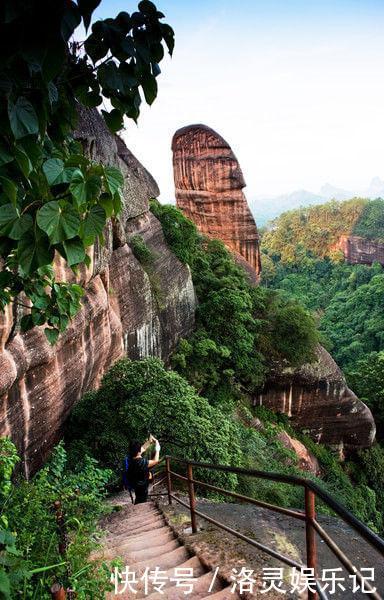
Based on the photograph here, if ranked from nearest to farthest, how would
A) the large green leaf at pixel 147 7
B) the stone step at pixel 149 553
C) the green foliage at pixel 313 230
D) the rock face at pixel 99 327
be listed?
the large green leaf at pixel 147 7
the stone step at pixel 149 553
the rock face at pixel 99 327
the green foliage at pixel 313 230

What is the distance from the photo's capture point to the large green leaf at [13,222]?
129 centimetres

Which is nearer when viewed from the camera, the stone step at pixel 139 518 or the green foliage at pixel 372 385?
the stone step at pixel 139 518

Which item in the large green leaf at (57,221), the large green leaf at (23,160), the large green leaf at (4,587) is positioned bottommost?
the large green leaf at (4,587)

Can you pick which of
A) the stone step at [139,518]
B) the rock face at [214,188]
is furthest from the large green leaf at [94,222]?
the rock face at [214,188]

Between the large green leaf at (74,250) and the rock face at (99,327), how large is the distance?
1960 millimetres

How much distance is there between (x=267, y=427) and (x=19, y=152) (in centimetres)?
1373

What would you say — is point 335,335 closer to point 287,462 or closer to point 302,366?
point 302,366

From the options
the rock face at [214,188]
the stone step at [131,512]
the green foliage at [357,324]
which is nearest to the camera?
the stone step at [131,512]

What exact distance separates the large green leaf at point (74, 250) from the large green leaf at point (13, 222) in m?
0.13

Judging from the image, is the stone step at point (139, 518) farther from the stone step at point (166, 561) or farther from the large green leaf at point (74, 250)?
the large green leaf at point (74, 250)

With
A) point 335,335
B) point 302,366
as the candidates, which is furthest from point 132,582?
point 335,335

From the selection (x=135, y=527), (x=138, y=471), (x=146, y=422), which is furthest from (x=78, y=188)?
(x=146, y=422)

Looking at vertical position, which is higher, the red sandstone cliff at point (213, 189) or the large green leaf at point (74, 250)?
the red sandstone cliff at point (213, 189)

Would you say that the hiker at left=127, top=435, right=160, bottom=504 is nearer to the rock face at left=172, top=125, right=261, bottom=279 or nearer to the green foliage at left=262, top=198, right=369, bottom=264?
the rock face at left=172, top=125, right=261, bottom=279
